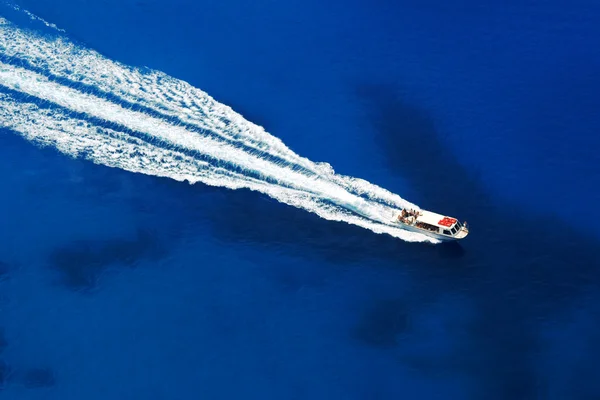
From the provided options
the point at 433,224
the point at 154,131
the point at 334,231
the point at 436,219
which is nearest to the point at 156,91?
the point at 154,131

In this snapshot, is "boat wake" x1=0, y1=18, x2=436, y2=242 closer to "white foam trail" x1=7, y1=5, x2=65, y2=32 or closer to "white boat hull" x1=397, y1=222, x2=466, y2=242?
"white boat hull" x1=397, y1=222, x2=466, y2=242

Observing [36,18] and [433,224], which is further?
[36,18]

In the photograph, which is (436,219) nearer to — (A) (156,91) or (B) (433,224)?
(B) (433,224)

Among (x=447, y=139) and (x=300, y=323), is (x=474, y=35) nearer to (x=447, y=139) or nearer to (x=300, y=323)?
(x=447, y=139)

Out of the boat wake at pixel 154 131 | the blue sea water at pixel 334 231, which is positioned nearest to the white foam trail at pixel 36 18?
the blue sea water at pixel 334 231

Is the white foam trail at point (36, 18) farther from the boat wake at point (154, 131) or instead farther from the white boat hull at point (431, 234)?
the white boat hull at point (431, 234)

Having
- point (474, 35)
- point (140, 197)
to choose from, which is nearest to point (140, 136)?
point (140, 197)

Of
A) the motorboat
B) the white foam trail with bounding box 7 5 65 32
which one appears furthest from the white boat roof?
the white foam trail with bounding box 7 5 65 32
